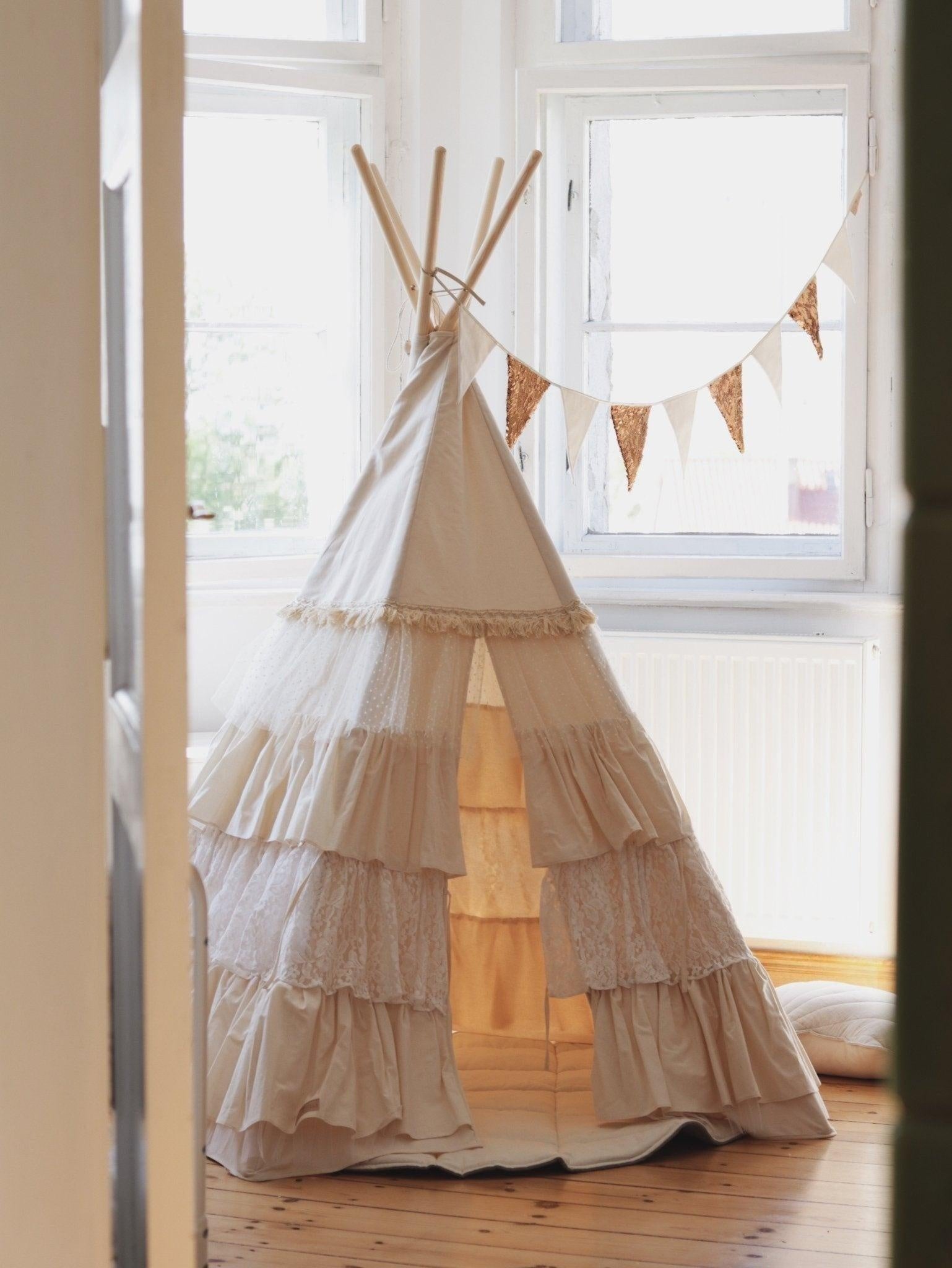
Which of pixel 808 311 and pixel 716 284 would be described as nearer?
pixel 808 311

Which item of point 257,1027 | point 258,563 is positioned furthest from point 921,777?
point 258,563

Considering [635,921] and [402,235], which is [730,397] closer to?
[402,235]

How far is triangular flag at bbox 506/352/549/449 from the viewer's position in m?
2.64

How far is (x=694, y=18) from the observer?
3199 mm

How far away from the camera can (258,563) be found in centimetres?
319

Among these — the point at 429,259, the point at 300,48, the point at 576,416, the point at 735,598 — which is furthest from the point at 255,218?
the point at 735,598

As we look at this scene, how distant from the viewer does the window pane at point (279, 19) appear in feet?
10.4

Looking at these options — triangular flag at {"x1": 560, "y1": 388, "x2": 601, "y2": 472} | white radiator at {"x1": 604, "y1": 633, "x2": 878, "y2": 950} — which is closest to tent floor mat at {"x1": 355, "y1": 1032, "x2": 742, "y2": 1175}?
white radiator at {"x1": 604, "y1": 633, "x2": 878, "y2": 950}

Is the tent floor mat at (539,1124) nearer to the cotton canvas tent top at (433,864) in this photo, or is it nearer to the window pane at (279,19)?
the cotton canvas tent top at (433,864)

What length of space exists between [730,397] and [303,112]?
4.43ft

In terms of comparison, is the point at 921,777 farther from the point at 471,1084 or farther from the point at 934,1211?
the point at 471,1084

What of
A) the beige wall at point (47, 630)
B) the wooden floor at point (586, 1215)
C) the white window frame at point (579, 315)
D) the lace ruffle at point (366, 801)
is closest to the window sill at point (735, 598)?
the white window frame at point (579, 315)

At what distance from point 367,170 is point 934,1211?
237 cm

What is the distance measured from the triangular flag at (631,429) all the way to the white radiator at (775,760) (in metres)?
0.56
